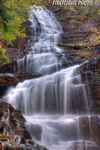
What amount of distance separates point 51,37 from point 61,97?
10252 millimetres

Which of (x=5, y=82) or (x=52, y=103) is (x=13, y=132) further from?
(x=5, y=82)

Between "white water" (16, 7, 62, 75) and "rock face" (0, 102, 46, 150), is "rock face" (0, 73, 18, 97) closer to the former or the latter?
"rock face" (0, 102, 46, 150)

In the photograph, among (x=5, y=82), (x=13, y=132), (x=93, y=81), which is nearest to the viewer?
(x=13, y=132)

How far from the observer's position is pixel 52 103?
783cm

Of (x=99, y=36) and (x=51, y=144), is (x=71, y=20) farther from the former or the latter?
(x=51, y=144)

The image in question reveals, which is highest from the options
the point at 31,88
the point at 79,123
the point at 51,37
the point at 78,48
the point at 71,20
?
the point at 71,20

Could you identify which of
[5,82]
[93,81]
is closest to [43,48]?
[5,82]

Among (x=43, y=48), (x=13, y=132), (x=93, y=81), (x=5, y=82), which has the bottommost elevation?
(x=13, y=132)

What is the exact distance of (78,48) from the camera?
14.4 meters

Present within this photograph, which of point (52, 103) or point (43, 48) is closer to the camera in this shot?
point (52, 103)

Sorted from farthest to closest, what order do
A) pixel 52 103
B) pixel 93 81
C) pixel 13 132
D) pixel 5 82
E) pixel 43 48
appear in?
pixel 43 48
pixel 5 82
pixel 52 103
pixel 93 81
pixel 13 132

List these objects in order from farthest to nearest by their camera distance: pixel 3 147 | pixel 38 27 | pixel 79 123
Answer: pixel 38 27 → pixel 79 123 → pixel 3 147

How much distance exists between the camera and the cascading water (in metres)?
5.53

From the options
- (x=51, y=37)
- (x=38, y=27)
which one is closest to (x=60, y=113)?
(x=51, y=37)
